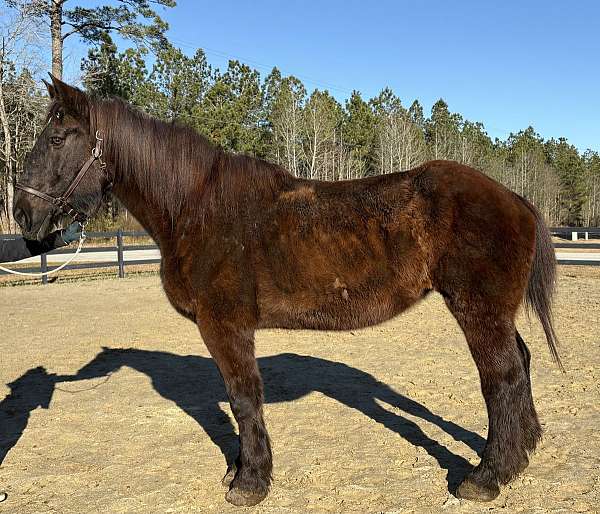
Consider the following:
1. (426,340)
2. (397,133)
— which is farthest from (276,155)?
(426,340)

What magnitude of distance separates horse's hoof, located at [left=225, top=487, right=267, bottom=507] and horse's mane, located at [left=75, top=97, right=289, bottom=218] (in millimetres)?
1789

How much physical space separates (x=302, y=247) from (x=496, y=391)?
1.50 metres

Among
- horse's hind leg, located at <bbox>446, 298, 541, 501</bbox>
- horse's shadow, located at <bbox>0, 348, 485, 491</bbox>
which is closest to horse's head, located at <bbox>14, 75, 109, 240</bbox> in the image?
horse's shadow, located at <bbox>0, 348, 485, 491</bbox>

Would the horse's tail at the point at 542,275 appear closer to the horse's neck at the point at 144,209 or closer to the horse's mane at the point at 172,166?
the horse's mane at the point at 172,166

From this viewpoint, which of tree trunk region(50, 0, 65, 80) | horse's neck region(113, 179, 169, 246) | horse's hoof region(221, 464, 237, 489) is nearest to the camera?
horse's hoof region(221, 464, 237, 489)

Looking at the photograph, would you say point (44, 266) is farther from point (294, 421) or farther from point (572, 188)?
point (572, 188)

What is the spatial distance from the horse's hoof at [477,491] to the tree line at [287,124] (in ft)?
62.6

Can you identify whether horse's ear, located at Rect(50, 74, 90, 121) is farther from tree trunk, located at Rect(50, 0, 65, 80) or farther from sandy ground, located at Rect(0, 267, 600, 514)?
tree trunk, located at Rect(50, 0, 65, 80)

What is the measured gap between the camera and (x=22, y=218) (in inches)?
125

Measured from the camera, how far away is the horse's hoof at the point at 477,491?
303 cm

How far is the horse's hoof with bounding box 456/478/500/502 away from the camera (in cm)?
303

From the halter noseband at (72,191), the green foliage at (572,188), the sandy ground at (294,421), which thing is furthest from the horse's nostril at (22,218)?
the green foliage at (572,188)

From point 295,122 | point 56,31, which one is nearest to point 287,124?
point 295,122

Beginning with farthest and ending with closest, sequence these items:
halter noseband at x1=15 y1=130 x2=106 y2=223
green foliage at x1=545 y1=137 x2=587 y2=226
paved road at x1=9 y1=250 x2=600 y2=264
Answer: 1. green foliage at x1=545 y1=137 x2=587 y2=226
2. paved road at x1=9 y1=250 x2=600 y2=264
3. halter noseband at x1=15 y1=130 x2=106 y2=223
